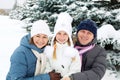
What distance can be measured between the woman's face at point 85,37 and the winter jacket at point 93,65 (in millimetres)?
117

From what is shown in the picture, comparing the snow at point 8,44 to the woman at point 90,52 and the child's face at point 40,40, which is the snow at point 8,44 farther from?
the child's face at point 40,40

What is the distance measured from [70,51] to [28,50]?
0.46 meters

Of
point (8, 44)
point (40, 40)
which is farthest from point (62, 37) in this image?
point (8, 44)

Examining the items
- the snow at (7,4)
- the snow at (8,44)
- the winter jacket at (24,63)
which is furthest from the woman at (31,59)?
the snow at (7,4)

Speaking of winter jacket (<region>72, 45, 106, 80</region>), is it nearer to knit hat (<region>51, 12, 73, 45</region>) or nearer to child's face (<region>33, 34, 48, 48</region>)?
knit hat (<region>51, 12, 73, 45</region>)

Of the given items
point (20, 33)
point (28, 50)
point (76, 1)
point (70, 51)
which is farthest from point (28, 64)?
point (20, 33)

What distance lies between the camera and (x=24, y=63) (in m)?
3.86

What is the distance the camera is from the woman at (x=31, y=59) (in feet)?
12.6

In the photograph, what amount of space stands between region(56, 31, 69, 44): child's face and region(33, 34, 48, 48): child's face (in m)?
0.14

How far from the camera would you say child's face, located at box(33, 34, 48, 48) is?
13.0ft

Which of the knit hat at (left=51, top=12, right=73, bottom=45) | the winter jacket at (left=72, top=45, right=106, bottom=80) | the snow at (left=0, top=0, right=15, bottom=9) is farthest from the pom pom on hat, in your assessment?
the snow at (left=0, top=0, right=15, bottom=9)

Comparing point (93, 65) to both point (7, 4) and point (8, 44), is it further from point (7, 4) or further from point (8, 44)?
point (7, 4)

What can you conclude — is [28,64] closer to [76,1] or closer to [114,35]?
[114,35]

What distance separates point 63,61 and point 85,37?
1.28ft
